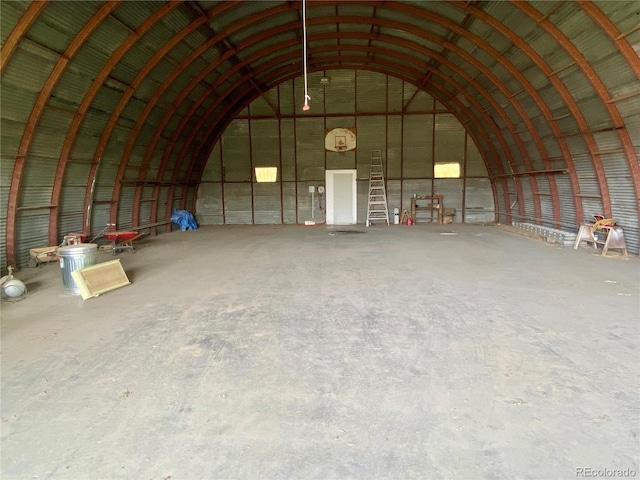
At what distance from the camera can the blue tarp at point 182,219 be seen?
12524 mm

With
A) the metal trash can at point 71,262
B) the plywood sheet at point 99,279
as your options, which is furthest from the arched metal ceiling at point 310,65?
the plywood sheet at point 99,279

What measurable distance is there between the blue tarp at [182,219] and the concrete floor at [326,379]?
722cm

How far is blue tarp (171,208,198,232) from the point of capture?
41.1ft

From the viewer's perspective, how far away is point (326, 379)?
2.74 metres

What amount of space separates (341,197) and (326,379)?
454 inches

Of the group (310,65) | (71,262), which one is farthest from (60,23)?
(310,65)

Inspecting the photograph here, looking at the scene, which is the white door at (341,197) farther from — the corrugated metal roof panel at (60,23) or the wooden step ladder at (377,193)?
the corrugated metal roof panel at (60,23)

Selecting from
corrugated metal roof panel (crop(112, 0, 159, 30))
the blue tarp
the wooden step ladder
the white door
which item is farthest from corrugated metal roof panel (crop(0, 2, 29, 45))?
the wooden step ladder

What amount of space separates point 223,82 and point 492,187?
9656 mm

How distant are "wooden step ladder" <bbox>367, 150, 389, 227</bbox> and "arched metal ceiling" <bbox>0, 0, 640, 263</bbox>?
299 cm

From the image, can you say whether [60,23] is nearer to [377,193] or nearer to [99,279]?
[99,279]

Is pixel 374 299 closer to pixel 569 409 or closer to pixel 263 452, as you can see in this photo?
pixel 569 409

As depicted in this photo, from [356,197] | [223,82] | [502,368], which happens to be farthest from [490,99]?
[502,368]

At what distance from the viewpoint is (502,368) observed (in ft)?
9.39
